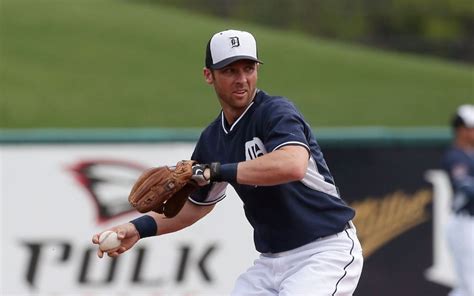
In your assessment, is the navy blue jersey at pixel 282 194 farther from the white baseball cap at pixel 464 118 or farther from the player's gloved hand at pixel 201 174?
the white baseball cap at pixel 464 118

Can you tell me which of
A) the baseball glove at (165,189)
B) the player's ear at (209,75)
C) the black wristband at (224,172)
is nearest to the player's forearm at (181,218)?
the baseball glove at (165,189)

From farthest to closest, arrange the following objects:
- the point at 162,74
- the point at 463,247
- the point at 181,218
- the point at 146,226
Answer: the point at 162,74 < the point at 463,247 < the point at 181,218 < the point at 146,226

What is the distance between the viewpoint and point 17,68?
19969mm

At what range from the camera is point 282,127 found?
4922mm

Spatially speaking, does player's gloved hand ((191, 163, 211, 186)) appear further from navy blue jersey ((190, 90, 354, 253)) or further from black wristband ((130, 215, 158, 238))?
black wristband ((130, 215, 158, 238))

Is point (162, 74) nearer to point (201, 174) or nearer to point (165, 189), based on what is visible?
point (165, 189)

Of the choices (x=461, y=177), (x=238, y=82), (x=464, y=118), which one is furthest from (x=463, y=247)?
(x=238, y=82)

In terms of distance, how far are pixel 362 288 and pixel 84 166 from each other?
9.08 ft

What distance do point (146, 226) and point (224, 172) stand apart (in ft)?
2.93

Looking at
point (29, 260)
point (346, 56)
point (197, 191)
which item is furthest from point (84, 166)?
point (346, 56)

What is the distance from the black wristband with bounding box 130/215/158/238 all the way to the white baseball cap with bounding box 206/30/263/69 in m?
0.92

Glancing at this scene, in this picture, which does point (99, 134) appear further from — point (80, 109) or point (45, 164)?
point (80, 109)

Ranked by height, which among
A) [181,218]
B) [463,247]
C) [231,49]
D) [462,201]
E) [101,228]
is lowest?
[463,247]

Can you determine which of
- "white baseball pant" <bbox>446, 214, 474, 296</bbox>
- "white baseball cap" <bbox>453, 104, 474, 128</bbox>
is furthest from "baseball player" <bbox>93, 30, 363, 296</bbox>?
"white baseball cap" <bbox>453, 104, 474, 128</bbox>
